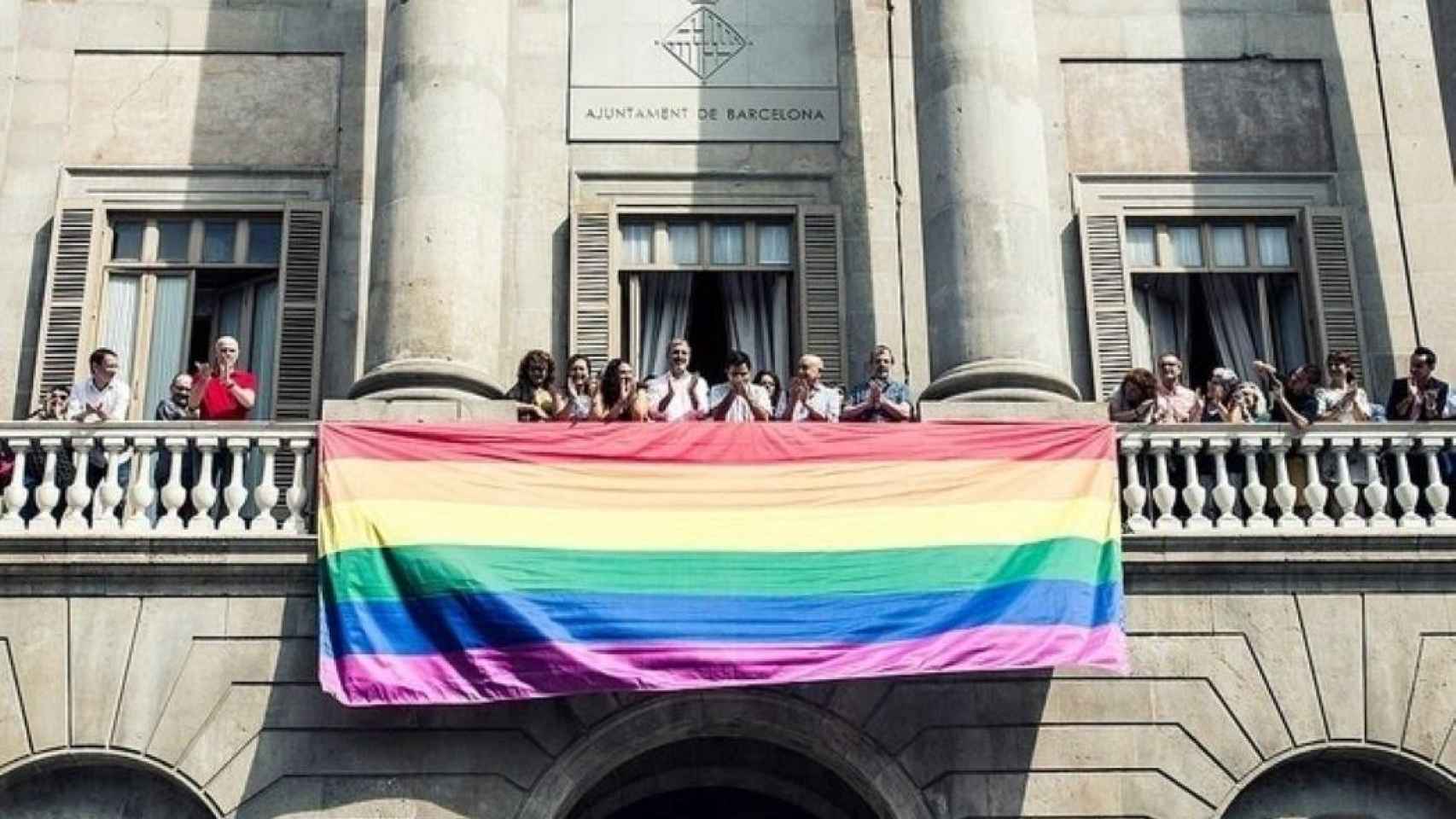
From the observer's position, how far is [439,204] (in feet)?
63.1

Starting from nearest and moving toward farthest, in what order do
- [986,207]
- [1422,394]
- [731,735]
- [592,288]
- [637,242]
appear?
[731,735] → [1422,394] → [986,207] → [592,288] → [637,242]

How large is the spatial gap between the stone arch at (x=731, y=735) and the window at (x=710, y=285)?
5835 millimetres

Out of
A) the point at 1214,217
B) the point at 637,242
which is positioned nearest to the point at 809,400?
the point at 637,242

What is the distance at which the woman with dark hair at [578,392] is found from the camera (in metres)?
18.3

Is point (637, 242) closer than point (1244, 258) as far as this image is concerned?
Yes

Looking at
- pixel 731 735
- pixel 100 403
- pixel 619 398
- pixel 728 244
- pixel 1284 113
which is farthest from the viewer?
pixel 1284 113

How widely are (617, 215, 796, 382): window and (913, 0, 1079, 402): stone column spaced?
2891mm

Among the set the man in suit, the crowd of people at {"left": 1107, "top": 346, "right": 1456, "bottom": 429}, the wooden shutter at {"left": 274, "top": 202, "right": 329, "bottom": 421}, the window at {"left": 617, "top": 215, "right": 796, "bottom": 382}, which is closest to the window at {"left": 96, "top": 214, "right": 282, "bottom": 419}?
the wooden shutter at {"left": 274, "top": 202, "right": 329, "bottom": 421}

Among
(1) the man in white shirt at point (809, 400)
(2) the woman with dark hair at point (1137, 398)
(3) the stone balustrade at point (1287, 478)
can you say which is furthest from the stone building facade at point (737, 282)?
(1) the man in white shirt at point (809, 400)

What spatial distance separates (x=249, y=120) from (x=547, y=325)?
14.2ft

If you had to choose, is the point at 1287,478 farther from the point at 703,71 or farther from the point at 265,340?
the point at 265,340

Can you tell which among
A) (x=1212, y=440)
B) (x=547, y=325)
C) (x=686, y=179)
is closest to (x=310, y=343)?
(x=547, y=325)

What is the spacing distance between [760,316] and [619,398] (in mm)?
4460

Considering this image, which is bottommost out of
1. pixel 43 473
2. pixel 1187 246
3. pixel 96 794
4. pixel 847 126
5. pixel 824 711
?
A: pixel 96 794
